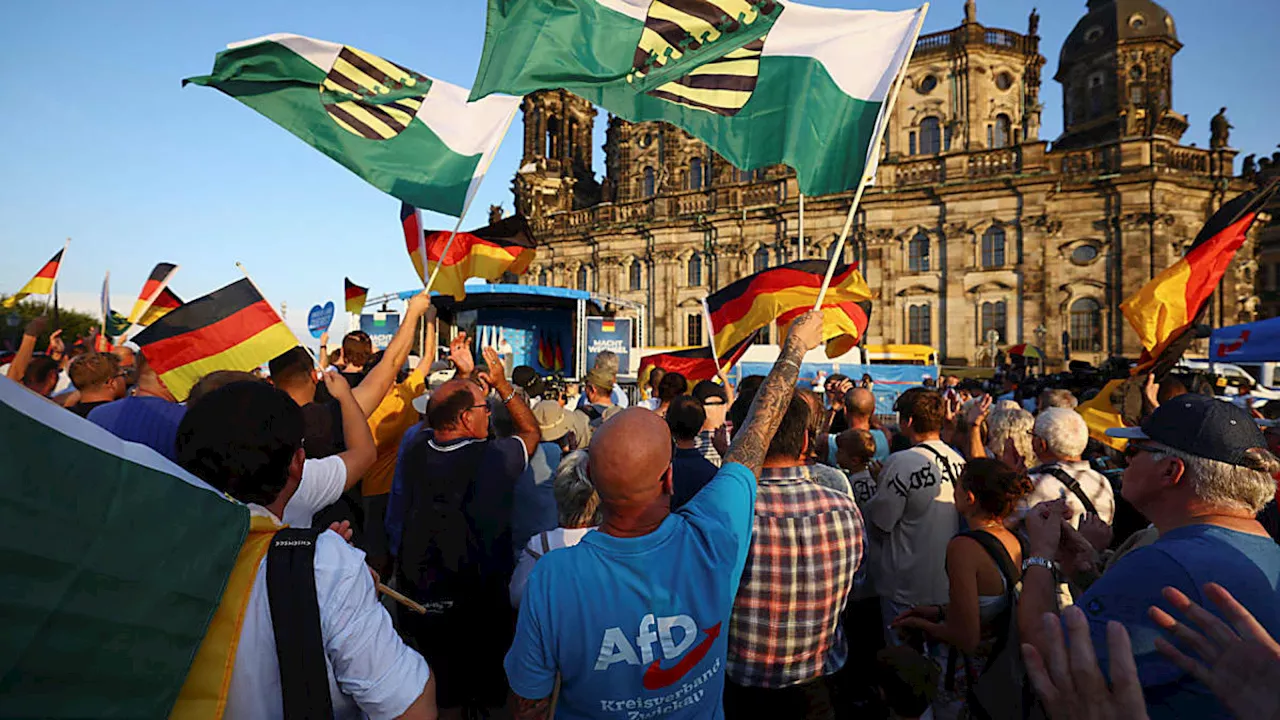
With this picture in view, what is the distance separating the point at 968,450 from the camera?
5070 millimetres

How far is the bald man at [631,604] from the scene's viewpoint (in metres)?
1.83

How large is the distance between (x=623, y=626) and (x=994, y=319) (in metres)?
37.5

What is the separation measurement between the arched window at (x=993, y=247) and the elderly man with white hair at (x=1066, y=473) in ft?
113

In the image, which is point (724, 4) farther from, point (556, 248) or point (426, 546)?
point (556, 248)

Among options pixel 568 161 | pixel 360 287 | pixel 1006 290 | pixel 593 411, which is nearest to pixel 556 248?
pixel 568 161

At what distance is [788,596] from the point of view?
8.62ft

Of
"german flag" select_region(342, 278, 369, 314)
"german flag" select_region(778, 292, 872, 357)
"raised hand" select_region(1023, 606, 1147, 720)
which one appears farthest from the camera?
"german flag" select_region(342, 278, 369, 314)

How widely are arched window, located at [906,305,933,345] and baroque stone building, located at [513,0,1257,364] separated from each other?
0.08 metres

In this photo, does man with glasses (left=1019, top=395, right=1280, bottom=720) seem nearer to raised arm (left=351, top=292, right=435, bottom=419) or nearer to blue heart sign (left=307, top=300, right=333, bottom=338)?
raised arm (left=351, top=292, right=435, bottom=419)

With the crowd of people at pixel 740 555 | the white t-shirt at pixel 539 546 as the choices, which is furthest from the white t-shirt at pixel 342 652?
the white t-shirt at pixel 539 546

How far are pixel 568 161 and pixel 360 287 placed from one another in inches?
1655

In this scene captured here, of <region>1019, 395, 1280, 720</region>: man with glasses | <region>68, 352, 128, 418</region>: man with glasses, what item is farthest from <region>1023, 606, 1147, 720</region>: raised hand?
<region>68, 352, 128, 418</region>: man with glasses

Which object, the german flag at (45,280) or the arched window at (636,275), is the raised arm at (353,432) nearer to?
the german flag at (45,280)

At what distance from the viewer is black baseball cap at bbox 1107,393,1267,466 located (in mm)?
1999
